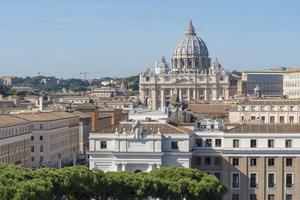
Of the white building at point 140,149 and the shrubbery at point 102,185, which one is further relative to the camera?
the white building at point 140,149

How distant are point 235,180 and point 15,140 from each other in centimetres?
3464

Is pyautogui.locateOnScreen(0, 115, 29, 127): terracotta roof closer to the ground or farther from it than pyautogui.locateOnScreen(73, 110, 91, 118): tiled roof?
farther from it

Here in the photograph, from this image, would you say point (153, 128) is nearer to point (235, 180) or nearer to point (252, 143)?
point (235, 180)

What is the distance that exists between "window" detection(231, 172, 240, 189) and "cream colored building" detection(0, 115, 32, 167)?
28.0 m

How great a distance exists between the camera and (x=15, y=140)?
9169 centimetres

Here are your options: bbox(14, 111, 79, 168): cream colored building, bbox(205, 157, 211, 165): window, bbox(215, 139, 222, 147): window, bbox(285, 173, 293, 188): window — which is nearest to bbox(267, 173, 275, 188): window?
bbox(285, 173, 293, 188): window

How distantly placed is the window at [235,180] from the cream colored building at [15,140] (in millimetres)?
27986

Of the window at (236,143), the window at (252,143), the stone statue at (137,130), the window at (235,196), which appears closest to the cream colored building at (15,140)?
the stone statue at (137,130)

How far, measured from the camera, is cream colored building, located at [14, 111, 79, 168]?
103625 mm

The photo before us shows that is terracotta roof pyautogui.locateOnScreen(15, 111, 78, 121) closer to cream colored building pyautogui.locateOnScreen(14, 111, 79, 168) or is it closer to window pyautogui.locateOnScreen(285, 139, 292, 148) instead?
cream colored building pyautogui.locateOnScreen(14, 111, 79, 168)

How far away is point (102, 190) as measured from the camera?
47500 mm

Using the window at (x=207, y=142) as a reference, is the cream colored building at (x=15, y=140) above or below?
below

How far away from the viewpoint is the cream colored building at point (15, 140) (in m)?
86.5

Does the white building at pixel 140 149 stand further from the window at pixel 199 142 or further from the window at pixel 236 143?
the window at pixel 236 143
